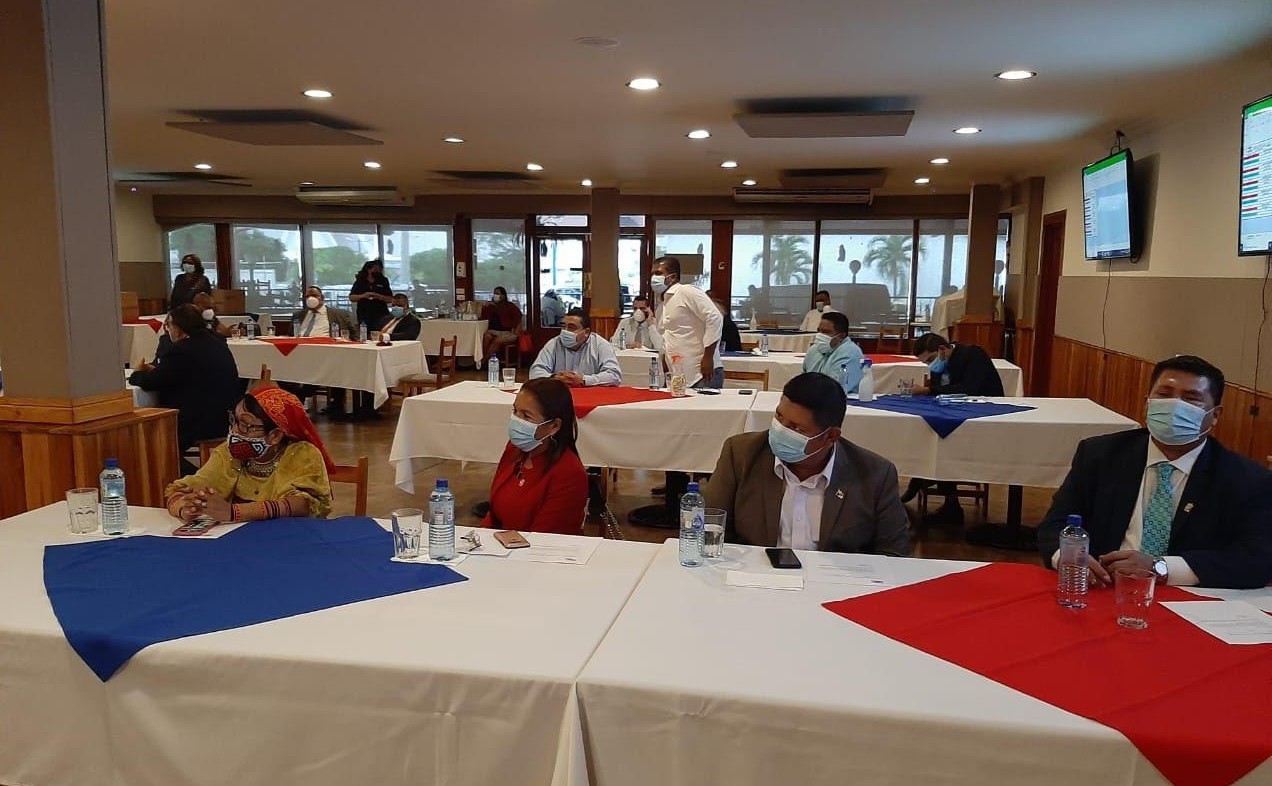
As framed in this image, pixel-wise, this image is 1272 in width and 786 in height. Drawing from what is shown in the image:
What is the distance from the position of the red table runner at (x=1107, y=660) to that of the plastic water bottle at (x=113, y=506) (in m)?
2.01

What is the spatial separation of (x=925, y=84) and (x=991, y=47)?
0.90 metres

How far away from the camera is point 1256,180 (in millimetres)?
4742

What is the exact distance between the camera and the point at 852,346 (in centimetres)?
562

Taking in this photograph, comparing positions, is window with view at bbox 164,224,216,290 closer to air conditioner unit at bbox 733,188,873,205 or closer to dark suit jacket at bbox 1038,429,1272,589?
air conditioner unit at bbox 733,188,873,205

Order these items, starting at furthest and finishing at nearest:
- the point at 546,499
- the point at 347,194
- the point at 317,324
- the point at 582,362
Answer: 1. the point at 347,194
2. the point at 317,324
3. the point at 582,362
4. the point at 546,499

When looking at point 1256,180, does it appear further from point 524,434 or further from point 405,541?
point 405,541

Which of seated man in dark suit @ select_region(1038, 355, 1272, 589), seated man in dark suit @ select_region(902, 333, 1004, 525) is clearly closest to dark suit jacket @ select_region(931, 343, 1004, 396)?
seated man in dark suit @ select_region(902, 333, 1004, 525)

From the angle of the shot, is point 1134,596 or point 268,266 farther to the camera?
point 268,266

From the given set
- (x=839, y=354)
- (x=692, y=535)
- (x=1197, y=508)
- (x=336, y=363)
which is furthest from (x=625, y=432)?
(x=336, y=363)

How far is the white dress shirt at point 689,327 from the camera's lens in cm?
620

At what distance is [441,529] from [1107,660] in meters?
1.59

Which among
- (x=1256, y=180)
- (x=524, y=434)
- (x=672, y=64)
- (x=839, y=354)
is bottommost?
(x=524, y=434)

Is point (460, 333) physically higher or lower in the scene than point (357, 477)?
higher

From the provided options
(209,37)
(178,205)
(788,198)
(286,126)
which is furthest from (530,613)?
(178,205)
